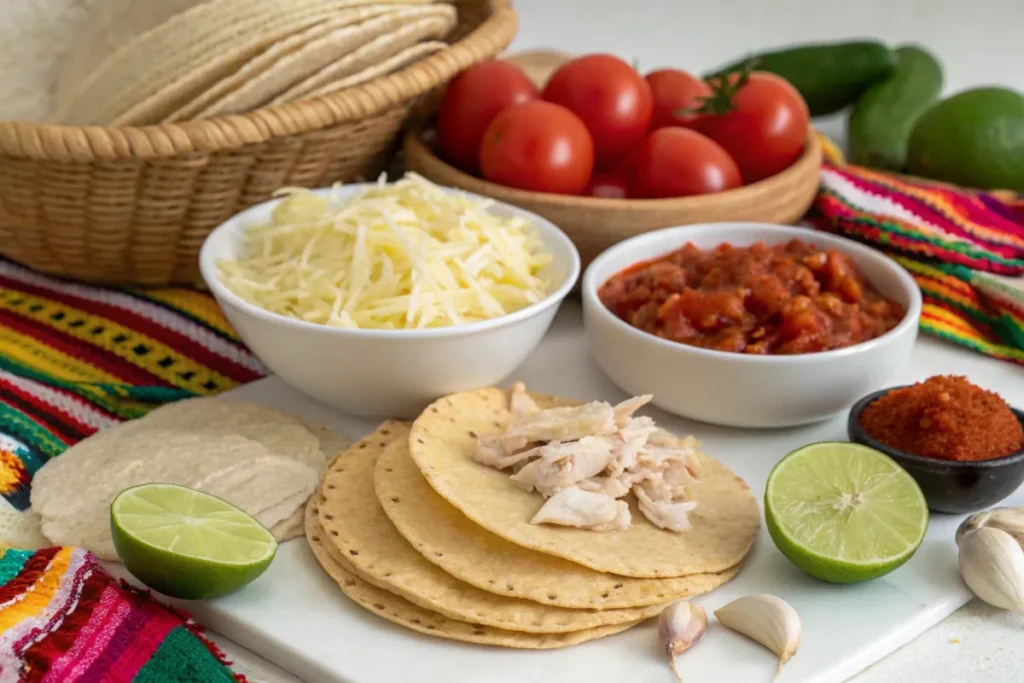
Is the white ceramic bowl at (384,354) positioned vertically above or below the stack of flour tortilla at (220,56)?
below

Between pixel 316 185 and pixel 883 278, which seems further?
pixel 316 185

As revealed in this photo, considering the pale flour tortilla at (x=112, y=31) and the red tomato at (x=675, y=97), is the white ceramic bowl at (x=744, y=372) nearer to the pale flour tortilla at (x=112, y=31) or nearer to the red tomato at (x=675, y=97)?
the red tomato at (x=675, y=97)

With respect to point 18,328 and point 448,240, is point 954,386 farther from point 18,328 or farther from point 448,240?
point 18,328

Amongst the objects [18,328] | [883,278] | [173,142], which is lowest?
[18,328]

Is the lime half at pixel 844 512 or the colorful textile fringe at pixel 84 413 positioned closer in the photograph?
the colorful textile fringe at pixel 84 413

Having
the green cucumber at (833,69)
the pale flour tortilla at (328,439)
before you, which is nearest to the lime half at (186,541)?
the pale flour tortilla at (328,439)

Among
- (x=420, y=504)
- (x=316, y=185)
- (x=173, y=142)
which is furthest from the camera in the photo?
→ (x=316, y=185)


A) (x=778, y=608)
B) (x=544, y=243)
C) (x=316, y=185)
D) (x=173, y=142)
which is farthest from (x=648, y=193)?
(x=778, y=608)

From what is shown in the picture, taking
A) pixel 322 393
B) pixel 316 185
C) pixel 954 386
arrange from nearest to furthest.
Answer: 1. pixel 954 386
2. pixel 322 393
3. pixel 316 185

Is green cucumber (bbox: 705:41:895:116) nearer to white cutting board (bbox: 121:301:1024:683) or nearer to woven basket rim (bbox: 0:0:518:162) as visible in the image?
woven basket rim (bbox: 0:0:518:162)
